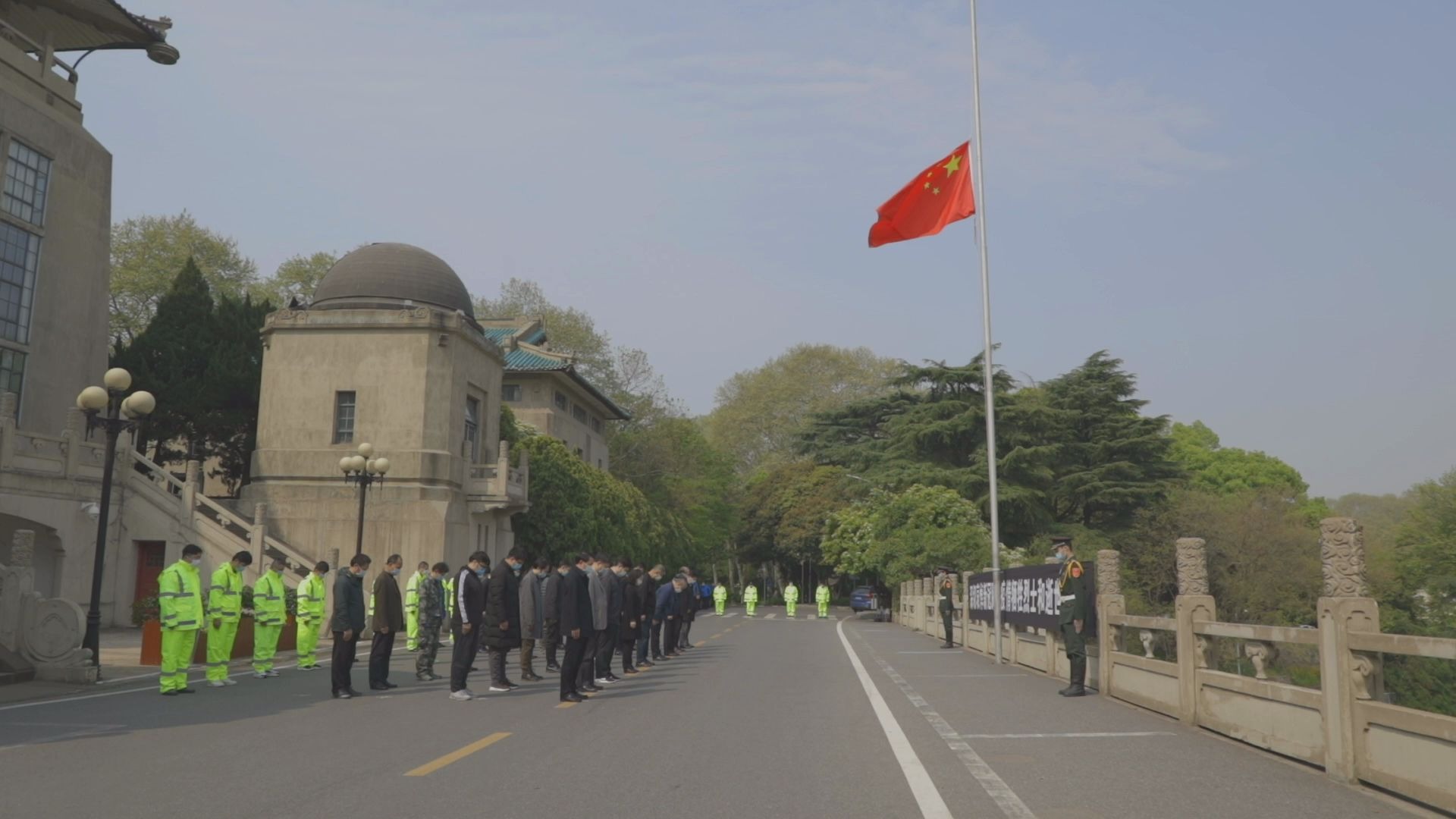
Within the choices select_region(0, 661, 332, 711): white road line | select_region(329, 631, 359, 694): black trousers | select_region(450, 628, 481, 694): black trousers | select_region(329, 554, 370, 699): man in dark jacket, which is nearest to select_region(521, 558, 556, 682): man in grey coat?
select_region(450, 628, 481, 694): black trousers

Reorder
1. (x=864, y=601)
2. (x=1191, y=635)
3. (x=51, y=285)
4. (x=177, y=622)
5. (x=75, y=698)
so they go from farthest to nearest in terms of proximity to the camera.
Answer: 1. (x=864, y=601)
2. (x=51, y=285)
3. (x=177, y=622)
4. (x=75, y=698)
5. (x=1191, y=635)

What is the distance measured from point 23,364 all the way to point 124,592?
7208mm

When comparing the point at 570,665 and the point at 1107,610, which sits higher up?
the point at 1107,610

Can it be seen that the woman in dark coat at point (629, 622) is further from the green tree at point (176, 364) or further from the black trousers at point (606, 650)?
the green tree at point (176, 364)

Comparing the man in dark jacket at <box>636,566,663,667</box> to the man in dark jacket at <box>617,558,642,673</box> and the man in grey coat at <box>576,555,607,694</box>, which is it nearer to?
the man in dark jacket at <box>617,558,642,673</box>

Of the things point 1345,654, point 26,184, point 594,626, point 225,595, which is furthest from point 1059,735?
point 26,184

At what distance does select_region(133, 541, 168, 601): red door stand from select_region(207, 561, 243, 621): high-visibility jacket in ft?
55.6

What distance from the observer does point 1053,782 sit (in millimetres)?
7891

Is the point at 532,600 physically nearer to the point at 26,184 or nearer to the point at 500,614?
the point at 500,614

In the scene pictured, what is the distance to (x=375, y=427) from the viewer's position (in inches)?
1524

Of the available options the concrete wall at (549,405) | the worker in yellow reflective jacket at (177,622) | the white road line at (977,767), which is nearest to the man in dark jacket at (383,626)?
the worker in yellow reflective jacket at (177,622)

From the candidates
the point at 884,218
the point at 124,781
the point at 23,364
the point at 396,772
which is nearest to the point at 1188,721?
the point at 396,772

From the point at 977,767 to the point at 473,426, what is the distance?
119 ft

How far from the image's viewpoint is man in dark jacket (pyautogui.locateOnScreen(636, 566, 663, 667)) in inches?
798
